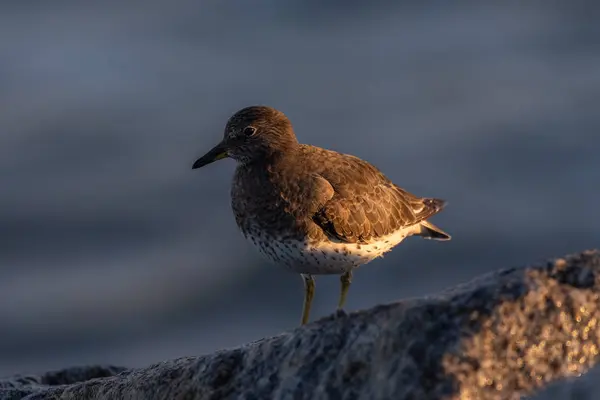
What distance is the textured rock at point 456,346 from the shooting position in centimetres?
479

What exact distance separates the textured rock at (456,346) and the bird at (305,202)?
218 cm

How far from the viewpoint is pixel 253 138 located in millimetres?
8383

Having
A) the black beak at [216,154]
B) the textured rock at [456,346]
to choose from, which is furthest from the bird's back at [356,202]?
the textured rock at [456,346]

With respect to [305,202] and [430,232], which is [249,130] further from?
[430,232]

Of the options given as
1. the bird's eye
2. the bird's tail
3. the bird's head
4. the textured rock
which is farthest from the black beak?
the textured rock

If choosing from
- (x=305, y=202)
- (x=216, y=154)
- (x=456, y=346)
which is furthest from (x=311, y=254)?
(x=456, y=346)

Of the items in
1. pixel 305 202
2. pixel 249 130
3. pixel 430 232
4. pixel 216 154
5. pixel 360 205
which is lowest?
pixel 430 232

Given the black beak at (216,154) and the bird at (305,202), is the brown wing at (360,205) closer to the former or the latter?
the bird at (305,202)

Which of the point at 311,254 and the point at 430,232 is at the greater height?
the point at 311,254

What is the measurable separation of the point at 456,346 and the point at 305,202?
3.18 m

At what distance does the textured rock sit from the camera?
4.79 m

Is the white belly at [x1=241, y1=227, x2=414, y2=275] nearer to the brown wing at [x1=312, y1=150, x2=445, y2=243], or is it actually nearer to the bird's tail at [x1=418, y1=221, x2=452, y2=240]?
the brown wing at [x1=312, y1=150, x2=445, y2=243]

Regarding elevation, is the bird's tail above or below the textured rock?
below

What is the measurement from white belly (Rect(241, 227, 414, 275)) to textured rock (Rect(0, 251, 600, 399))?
6.80 ft
